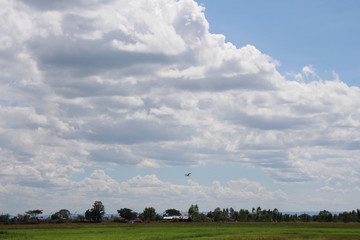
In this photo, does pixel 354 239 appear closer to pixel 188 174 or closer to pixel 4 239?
pixel 188 174

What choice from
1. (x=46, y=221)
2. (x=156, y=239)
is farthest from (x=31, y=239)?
(x=46, y=221)

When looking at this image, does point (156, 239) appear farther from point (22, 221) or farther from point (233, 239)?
point (22, 221)

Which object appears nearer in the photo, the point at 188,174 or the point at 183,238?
the point at 183,238

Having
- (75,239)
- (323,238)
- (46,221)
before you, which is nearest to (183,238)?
(75,239)

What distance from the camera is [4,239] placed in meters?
82.6

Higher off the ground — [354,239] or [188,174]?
[188,174]

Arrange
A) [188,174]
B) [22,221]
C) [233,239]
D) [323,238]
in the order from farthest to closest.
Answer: [22,221] < [188,174] < [323,238] < [233,239]

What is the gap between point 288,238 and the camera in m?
80.1

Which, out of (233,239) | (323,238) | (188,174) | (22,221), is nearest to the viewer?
(233,239)

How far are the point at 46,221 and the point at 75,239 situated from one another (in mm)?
125274

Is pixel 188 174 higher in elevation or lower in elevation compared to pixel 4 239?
higher

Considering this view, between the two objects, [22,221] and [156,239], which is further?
[22,221]

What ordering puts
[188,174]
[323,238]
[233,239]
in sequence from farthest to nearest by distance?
[188,174], [323,238], [233,239]

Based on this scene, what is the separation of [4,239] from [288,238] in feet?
178
